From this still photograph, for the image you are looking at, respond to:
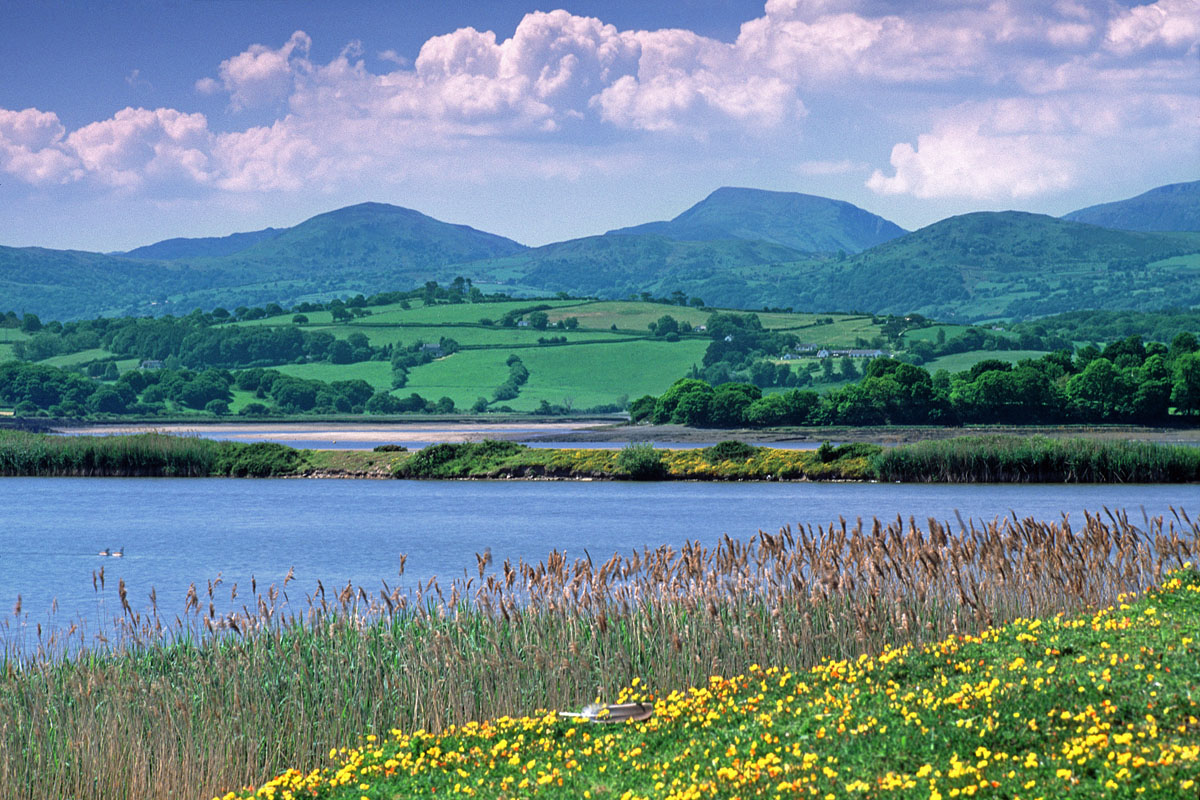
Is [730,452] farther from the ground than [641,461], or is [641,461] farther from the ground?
[730,452]

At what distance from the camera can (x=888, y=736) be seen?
35.5ft

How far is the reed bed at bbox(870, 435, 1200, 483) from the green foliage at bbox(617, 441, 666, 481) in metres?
13.8

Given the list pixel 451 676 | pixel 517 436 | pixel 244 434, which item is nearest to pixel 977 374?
pixel 517 436

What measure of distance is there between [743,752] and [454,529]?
35051 mm

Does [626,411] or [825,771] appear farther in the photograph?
[626,411]

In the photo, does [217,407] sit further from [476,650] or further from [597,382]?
[476,650]

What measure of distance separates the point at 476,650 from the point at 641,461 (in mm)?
54734

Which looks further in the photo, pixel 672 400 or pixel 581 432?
pixel 581 432

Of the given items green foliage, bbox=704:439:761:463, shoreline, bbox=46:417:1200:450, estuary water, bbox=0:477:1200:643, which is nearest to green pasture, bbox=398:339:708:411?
shoreline, bbox=46:417:1200:450

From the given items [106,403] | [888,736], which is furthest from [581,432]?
[888,736]

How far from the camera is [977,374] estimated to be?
120 m

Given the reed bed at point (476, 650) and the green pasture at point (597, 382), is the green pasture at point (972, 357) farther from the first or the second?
the reed bed at point (476, 650)

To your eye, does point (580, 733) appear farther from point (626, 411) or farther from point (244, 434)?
point (626, 411)

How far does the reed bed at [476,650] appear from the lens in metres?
12.9
